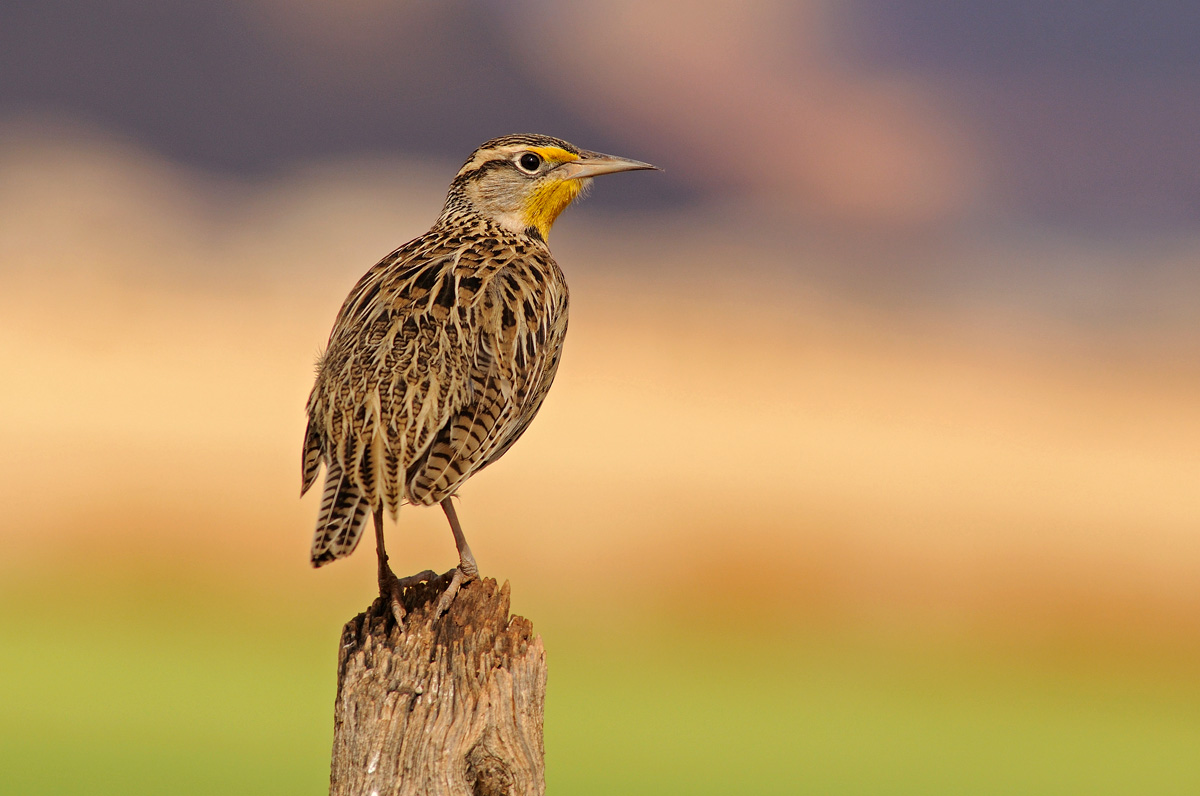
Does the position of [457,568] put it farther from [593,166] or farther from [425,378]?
[593,166]

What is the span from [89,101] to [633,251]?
7.15 meters

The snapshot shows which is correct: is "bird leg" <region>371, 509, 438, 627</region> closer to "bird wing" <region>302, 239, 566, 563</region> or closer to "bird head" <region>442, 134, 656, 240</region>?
"bird wing" <region>302, 239, 566, 563</region>

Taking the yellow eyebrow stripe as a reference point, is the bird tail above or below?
below

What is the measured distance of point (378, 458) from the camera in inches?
94.4

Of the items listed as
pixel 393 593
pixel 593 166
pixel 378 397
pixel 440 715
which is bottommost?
pixel 440 715

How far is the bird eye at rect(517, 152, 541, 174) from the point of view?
3.30 metres

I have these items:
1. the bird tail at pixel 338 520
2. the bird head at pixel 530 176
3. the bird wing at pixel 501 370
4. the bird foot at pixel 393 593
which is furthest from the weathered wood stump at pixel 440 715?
the bird head at pixel 530 176

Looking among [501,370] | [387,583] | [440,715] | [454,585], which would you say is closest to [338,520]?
[387,583]

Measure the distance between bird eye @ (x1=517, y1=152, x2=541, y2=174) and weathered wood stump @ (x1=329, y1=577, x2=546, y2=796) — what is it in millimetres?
1438

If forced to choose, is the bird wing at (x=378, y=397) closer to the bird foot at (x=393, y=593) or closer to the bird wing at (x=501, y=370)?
→ the bird wing at (x=501, y=370)

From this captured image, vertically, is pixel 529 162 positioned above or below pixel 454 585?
above

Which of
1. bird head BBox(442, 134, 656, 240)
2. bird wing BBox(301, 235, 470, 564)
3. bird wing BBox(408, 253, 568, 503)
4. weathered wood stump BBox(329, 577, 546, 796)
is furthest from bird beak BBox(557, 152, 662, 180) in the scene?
weathered wood stump BBox(329, 577, 546, 796)

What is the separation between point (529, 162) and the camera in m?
3.31

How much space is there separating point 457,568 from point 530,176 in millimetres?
1222
